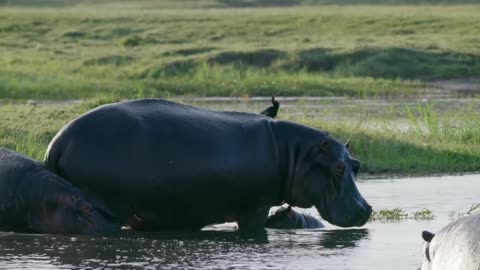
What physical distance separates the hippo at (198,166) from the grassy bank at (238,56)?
9267mm

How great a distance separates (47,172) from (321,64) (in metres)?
21.5

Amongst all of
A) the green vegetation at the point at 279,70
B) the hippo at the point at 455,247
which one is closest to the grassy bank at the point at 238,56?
the green vegetation at the point at 279,70

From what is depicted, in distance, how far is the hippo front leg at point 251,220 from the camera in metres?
9.23

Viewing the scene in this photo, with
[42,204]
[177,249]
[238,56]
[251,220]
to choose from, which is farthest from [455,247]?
[238,56]

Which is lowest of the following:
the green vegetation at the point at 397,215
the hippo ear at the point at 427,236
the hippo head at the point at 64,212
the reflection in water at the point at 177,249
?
the green vegetation at the point at 397,215

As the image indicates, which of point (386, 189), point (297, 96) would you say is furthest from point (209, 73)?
point (386, 189)

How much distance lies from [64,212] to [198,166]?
37.3 inches

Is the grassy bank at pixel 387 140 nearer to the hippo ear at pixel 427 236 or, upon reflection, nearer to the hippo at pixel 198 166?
the hippo at pixel 198 166

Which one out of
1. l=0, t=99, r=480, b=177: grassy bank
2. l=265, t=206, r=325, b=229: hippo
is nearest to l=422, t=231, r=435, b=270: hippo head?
l=265, t=206, r=325, b=229: hippo

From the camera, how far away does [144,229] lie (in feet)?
30.2

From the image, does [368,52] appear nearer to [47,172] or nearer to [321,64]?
[321,64]

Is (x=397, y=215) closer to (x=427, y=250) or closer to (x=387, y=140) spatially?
(x=427, y=250)

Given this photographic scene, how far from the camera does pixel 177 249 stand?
8.39 metres

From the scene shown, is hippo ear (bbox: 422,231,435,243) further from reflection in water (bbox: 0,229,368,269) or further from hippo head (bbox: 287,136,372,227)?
hippo head (bbox: 287,136,372,227)
